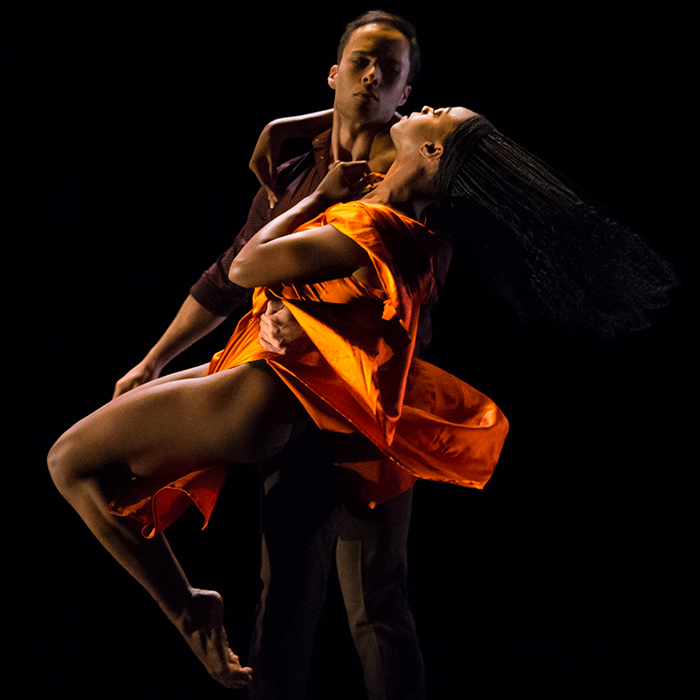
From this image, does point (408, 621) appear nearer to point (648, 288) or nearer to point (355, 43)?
point (648, 288)

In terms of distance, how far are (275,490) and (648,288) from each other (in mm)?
785

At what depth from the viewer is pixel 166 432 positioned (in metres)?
1.44

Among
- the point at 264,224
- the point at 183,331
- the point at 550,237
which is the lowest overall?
the point at 183,331

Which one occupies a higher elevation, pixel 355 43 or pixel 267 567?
pixel 355 43

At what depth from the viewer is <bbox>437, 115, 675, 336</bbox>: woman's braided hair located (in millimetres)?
1380

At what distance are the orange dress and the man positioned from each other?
3.4 inches

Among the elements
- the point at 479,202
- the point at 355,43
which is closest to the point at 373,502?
the point at 479,202

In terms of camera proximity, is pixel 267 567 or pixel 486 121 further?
pixel 267 567

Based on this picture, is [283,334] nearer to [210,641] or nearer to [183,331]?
[183,331]

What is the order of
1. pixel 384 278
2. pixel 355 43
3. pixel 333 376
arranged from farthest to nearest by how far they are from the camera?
pixel 355 43 → pixel 333 376 → pixel 384 278

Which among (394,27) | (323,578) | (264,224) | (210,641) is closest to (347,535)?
(323,578)

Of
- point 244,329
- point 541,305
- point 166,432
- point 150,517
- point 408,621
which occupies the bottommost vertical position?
point 408,621

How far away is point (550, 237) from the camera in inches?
55.0

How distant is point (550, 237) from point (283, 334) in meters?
0.50
